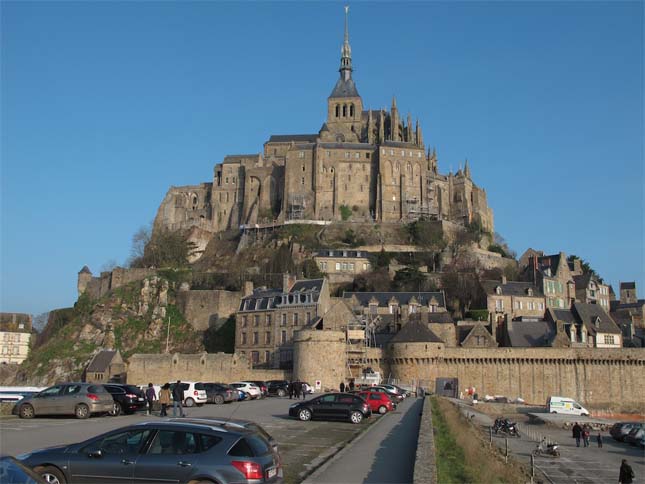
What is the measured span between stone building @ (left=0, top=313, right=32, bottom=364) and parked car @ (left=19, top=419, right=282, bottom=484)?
82682 mm

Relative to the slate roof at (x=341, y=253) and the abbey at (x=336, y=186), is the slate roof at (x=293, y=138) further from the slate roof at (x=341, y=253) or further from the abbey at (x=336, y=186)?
the slate roof at (x=341, y=253)

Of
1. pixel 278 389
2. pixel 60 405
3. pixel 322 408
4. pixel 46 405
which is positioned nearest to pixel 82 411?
pixel 60 405

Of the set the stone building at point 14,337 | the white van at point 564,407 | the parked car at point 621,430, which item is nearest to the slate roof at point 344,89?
the stone building at point 14,337

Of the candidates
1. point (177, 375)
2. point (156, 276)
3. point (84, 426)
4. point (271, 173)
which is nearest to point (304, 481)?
point (84, 426)

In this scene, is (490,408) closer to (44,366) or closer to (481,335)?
(481,335)

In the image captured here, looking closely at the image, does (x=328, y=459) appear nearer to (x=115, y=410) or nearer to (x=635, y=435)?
(x=115, y=410)

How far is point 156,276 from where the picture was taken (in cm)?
7106

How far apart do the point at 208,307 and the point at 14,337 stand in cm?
3765

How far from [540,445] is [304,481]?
23.3m

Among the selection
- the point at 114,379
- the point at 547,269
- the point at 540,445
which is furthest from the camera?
the point at 547,269

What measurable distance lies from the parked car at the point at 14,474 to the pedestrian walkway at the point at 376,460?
555cm

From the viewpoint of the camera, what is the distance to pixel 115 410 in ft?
75.9

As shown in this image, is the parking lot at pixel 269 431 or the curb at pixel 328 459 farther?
the parking lot at pixel 269 431

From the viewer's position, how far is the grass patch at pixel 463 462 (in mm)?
16791
